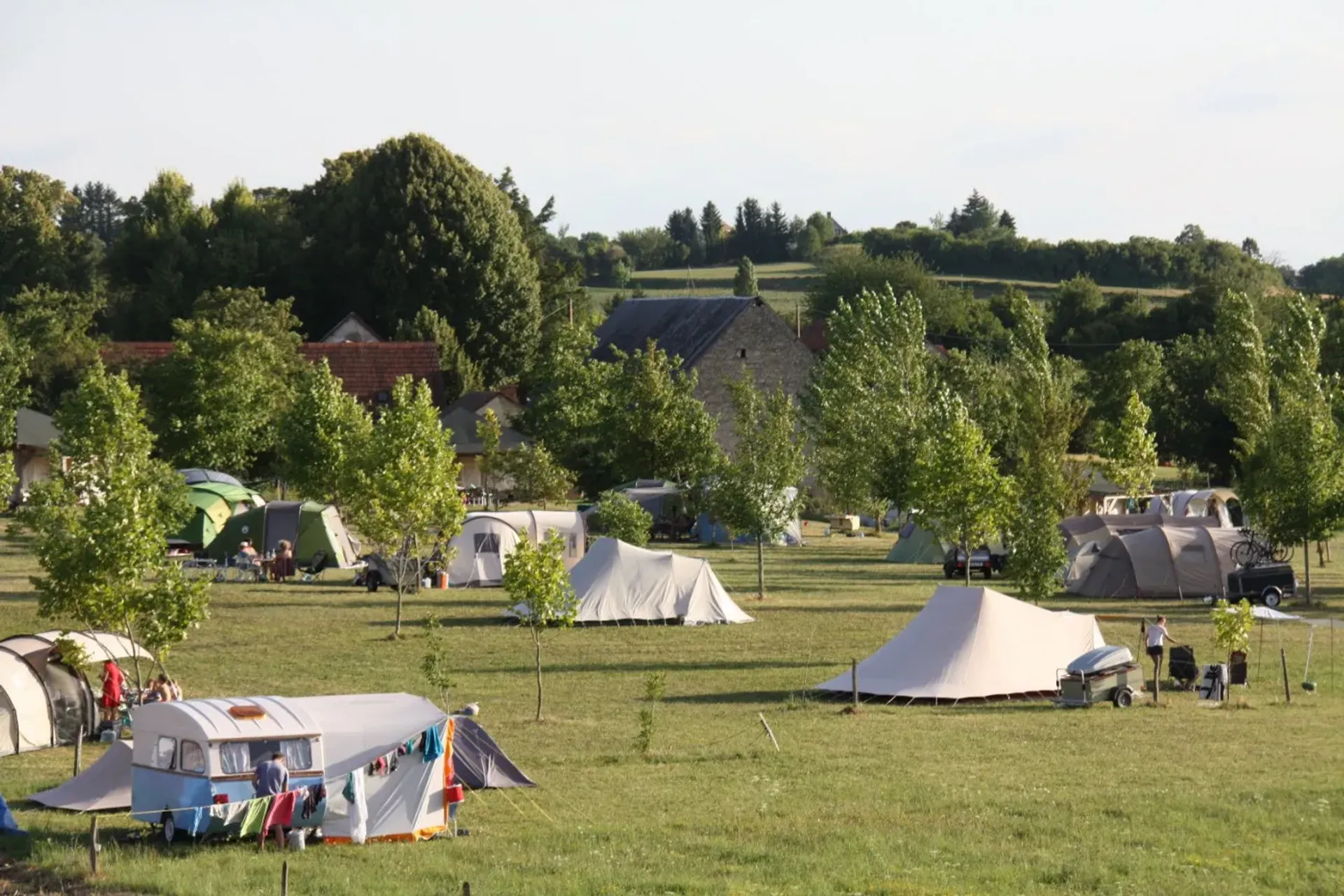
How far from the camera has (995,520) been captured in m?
41.0

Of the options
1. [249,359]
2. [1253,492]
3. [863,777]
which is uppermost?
[249,359]

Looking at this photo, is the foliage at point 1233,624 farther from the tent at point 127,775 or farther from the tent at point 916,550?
the tent at point 916,550

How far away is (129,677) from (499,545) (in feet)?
56.9

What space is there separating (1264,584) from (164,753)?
30343mm

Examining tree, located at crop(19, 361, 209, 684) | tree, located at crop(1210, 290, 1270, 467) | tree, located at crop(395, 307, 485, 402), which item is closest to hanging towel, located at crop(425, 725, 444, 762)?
tree, located at crop(19, 361, 209, 684)

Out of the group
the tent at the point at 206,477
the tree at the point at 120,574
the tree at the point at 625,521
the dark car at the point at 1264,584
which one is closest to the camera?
the tree at the point at 120,574

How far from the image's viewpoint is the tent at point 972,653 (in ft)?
94.2

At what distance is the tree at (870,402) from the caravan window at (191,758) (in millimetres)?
35422

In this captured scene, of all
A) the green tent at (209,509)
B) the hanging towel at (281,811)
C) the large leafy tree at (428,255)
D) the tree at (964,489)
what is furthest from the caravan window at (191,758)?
the large leafy tree at (428,255)

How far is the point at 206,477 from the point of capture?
58000mm

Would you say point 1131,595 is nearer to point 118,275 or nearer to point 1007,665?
point 1007,665

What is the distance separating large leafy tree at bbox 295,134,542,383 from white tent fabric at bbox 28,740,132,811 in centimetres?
6776

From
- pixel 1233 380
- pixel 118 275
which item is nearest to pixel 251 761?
pixel 1233 380

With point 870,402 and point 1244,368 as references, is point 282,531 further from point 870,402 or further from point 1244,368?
point 1244,368
